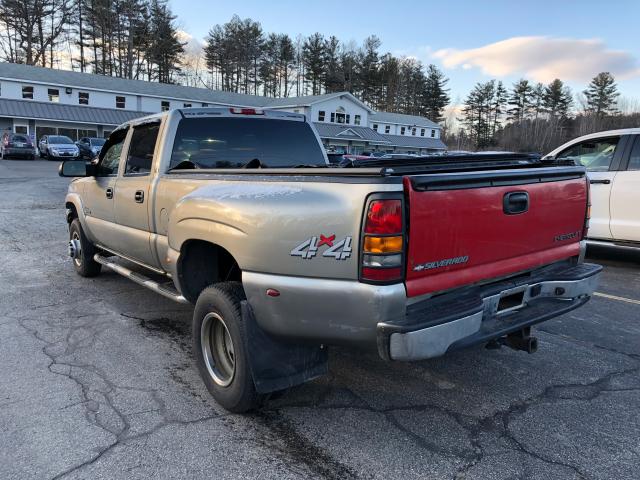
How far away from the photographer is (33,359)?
4.10 metres

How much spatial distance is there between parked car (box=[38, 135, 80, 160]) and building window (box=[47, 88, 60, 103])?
9.45 m

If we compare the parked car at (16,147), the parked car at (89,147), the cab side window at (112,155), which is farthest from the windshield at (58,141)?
the cab side window at (112,155)

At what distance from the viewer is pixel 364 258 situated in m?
2.62

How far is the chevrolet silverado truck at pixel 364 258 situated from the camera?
263cm

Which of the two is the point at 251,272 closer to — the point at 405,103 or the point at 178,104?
the point at 178,104

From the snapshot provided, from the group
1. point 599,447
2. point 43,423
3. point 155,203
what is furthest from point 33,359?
point 599,447

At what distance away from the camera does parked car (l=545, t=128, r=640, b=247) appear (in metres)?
7.51

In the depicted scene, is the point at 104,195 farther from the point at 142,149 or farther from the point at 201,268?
the point at 201,268

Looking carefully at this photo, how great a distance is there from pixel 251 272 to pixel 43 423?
159cm

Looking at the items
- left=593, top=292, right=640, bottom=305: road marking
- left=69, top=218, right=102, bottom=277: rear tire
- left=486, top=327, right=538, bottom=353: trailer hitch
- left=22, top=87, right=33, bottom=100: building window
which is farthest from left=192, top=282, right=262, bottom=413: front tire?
left=22, top=87, right=33, bottom=100: building window

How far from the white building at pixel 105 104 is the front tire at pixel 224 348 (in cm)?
3185

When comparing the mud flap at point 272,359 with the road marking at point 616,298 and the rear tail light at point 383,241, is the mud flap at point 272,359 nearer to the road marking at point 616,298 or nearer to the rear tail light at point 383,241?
the rear tail light at point 383,241

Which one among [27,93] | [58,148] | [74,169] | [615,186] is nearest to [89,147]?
[58,148]

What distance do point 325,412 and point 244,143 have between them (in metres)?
2.67
